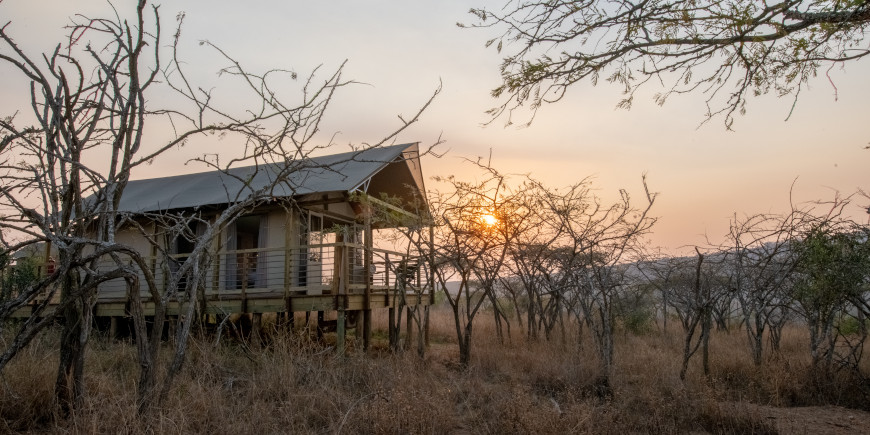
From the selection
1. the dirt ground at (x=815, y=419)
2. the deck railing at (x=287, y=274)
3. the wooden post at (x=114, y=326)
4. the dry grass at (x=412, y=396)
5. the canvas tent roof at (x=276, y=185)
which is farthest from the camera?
the wooden post at (x=114, y=326)

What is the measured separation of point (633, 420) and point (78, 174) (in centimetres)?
635

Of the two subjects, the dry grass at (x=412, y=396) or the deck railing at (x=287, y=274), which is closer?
the dry grass at (x=412, y=396)

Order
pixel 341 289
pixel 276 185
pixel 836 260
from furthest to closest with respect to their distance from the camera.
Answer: pixel 276 185, pixel 341 289, pixel 836 260

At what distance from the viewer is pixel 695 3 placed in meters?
4.82

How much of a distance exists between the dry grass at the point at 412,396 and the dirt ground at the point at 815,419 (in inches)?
10.2

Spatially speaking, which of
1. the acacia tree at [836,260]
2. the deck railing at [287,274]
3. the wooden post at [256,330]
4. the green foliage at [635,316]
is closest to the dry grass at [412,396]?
the wooden post at [256,330]

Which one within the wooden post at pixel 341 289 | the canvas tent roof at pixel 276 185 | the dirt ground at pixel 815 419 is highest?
the canvas tent roof at pixel 276 185

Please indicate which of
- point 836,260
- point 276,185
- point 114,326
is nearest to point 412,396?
point 836,260

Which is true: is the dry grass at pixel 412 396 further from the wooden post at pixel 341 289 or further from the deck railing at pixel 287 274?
the deck railing at pixel 287 274

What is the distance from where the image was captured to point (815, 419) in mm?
7266

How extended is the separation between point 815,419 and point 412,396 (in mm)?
5032

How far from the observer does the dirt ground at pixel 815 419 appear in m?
6.70

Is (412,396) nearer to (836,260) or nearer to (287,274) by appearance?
(287,274)

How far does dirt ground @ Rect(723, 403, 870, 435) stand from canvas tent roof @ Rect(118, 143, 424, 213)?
7829 millimetres
